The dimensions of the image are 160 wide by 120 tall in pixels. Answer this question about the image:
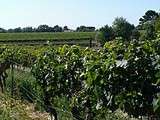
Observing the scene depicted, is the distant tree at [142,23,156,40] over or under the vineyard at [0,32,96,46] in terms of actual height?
over

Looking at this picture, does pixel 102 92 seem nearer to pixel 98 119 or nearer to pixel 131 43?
pixel 131 43

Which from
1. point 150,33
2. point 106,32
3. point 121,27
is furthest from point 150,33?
point 121,27

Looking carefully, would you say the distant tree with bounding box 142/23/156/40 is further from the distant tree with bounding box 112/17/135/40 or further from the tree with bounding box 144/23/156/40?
the distant tree with bounding box 112/17/135/40

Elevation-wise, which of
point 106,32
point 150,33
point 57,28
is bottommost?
point 57,28

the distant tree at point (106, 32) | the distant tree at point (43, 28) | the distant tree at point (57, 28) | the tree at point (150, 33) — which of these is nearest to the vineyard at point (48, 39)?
the distant tree at point (106, 32)

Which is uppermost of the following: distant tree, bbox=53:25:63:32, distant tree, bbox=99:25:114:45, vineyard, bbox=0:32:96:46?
distant tree, bbox=99:25:114:45

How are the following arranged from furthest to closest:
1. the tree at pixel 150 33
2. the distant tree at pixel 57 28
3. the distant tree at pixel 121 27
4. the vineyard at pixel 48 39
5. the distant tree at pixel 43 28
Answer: the distant tree at pixel 57 28
the distant tree at pixel 43 28
the distant tree at pixel 121 27
the vineyard at pixel 48 39
the tree at pixel 150 33

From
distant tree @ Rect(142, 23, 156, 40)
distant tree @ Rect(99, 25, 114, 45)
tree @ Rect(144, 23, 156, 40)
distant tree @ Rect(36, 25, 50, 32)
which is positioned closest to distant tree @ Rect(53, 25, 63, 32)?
distant tree @ Rect(36, 25, 50, 32)

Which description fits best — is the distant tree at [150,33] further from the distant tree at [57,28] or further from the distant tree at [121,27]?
the distant tree at [57,28]

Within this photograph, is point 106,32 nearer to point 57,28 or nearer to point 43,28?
point 43,28

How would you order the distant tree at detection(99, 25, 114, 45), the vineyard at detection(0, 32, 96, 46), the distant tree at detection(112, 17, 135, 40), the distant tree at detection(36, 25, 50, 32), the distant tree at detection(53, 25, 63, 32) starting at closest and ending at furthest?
the vineyard at detection(0, 32, 96, 46), the distant tree at detection(99, 25, 114, 45), the distant tree at detection(112, 17, 135, 40), the distant tree at detection(36, 25, 50, 32), the distant tree at detection(53, 25, 63, 32)

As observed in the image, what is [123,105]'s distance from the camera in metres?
5.73

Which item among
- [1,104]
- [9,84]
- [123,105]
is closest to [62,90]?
[123,105]

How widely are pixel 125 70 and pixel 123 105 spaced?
46cm
